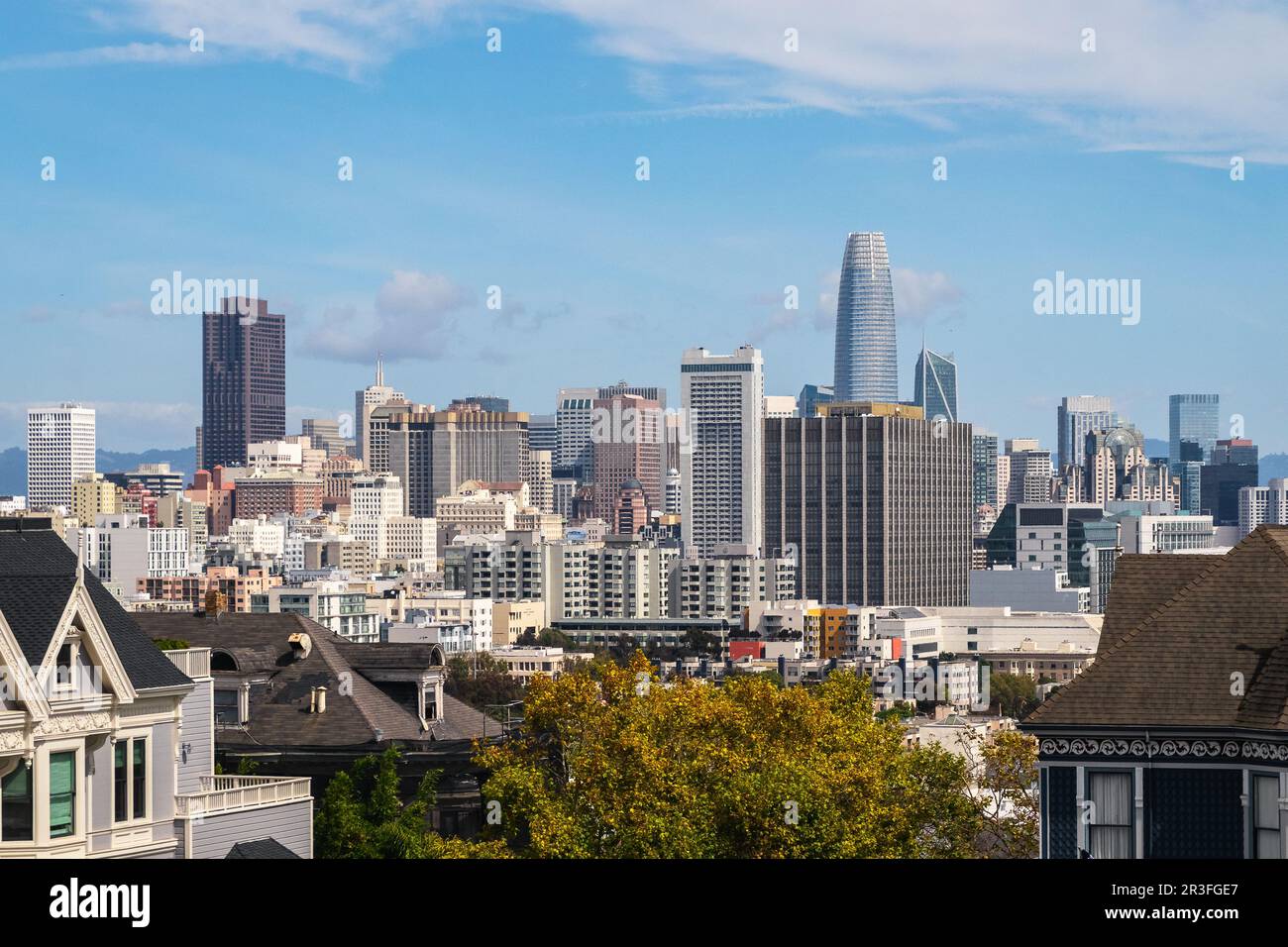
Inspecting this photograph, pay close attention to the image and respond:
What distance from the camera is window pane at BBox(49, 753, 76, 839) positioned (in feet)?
71.1

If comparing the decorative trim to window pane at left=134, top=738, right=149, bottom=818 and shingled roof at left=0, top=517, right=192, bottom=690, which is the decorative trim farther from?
shingled roof at left=0, top=517, right=192, bottom=690

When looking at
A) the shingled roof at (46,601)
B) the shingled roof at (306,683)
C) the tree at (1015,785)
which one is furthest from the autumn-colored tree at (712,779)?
the shingled roof at (46,601)

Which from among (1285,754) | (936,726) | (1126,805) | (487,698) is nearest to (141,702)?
(1126,805)

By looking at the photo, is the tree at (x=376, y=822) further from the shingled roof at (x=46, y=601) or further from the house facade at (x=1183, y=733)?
the house facade at (x=1183, y=733)

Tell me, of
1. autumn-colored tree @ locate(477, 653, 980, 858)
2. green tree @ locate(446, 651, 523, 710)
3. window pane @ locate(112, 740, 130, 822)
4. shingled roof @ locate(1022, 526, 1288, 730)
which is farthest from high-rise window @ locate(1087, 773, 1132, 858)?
green tree @ locate(446, 651, 523, 710)

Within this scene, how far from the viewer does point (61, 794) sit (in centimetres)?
2189

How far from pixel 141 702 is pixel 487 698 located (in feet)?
305

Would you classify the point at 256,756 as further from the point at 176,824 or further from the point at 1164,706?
the point at 1164,706

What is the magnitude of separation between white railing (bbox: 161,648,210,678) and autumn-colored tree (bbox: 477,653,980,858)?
4929 millimetres

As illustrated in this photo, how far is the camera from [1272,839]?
1897 cm

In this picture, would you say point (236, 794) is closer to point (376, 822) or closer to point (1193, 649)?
point (376, 822)

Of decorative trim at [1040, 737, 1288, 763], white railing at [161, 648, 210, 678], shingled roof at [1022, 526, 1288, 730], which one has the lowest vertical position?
decorative trim at [1040, 737, 1288, 763]

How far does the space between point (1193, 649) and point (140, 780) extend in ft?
39.2

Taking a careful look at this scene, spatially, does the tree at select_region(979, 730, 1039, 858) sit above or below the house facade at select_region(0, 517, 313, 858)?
below
